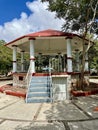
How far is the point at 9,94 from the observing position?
42.8ft

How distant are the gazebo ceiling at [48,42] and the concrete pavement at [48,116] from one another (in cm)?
484

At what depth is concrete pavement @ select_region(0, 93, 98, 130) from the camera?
671 centimetres

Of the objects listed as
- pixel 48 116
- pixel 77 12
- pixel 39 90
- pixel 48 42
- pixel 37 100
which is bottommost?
pixel 48 116

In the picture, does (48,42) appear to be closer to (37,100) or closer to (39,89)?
(39,89)

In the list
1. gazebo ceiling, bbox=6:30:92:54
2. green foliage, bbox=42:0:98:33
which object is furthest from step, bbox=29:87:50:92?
green foliage, bbox=42:0:98:33

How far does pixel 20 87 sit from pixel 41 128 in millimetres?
9197

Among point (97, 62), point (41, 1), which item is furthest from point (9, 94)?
point (97, 62)

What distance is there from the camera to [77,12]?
46.2 feet

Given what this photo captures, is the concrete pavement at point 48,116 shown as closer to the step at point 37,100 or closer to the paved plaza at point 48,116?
the paved plaza at point 48,116

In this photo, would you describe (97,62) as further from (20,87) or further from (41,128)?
(41,128)

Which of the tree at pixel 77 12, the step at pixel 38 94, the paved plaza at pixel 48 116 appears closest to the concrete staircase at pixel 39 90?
the step at pixel 38 94

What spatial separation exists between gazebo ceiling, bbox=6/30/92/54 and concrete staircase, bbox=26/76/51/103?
2.63m

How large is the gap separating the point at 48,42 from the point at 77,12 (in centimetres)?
520

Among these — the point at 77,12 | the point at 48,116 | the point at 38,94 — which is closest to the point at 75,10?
the point at 77,12
